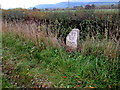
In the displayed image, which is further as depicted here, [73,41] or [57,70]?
[73,41]

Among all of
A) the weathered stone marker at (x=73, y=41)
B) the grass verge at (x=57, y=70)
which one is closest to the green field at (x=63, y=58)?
the grass verge at (x=57, y=70)

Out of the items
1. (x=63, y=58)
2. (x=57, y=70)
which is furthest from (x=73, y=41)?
(x=57, y=70)

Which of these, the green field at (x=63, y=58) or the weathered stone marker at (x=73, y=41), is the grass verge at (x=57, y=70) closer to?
the green field at (x=63, y=58)

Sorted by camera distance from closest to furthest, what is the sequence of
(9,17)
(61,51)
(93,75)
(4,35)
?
(93,75) < (61,51) < (4,35) < (9,17)

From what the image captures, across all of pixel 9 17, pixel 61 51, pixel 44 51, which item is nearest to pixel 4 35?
pixel 9 17

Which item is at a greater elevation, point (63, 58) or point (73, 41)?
point (73, 41)

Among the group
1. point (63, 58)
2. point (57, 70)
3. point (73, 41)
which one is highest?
point (73, 41)

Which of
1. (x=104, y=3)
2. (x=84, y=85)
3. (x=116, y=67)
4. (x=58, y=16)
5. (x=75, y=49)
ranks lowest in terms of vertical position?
(x=84, y=85)

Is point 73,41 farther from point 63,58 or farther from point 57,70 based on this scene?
point 57,70

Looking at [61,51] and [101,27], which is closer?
[61,51]

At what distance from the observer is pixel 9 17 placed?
859cm

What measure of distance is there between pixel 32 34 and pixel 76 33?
71.6 inches

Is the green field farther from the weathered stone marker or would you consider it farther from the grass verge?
the weathered stone marker

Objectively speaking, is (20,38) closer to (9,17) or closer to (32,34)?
(32,34)
